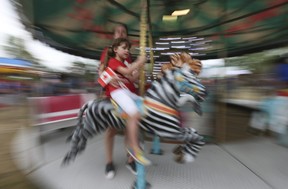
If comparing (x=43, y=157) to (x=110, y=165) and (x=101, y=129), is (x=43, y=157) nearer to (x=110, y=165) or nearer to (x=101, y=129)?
(x=110, y=165)

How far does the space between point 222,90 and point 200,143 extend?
1.78 m

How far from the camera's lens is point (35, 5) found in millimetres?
2092

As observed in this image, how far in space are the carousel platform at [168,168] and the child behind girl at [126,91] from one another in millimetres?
381

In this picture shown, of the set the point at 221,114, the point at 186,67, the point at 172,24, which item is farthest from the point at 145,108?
the point at 172,24

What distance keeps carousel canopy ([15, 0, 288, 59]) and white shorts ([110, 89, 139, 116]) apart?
0.89 metres

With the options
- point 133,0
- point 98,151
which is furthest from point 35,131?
point 133,0

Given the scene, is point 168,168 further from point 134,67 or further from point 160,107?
point 134,67

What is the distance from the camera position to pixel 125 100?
5.33ft

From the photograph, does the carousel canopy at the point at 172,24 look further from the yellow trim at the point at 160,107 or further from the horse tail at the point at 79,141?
the yellow trim at the point at 160,107

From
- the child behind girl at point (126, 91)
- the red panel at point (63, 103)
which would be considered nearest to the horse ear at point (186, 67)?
the child behind girl at point (126, 91)

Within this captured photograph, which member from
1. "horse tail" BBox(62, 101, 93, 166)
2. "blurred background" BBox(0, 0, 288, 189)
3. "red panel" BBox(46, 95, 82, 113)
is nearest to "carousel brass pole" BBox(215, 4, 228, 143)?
"blurred background" BBox(0, 0, 288, 189)

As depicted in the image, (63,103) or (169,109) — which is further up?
(169,109)

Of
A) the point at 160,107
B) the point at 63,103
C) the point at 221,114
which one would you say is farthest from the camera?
the point at 63,103

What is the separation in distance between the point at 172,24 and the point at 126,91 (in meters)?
2.07
